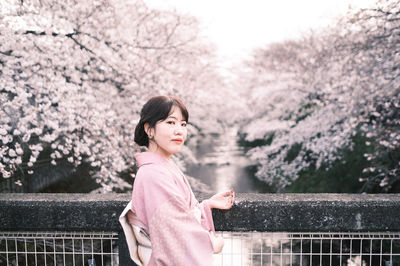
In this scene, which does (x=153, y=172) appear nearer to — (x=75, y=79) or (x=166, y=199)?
(x=166, y=199)

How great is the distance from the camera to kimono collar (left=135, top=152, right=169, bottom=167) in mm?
1773

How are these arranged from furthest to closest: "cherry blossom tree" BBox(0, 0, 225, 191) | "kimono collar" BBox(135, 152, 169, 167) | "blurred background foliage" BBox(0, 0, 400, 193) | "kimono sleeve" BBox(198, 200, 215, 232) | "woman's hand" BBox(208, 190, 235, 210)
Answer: "blurred background foliage" BBox(0, 0, 400, 193), "cherry blossom tree" BBox(0, 0, 225, 191), "woman's hand" BBox(208, 190, 235, 210), "kimono sleeve" BBox(198, 200, 215, 232), "kimono collar" BBox(135, 152, 169, 167)

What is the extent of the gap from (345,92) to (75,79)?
272 inches

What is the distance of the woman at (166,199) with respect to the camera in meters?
1.61

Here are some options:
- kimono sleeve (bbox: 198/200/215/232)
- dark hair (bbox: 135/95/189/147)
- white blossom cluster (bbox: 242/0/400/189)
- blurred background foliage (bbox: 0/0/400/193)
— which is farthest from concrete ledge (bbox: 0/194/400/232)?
white blossom cluster (bbox: 242/0/400/189)

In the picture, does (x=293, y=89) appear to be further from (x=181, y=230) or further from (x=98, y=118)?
(x=181, y=230)

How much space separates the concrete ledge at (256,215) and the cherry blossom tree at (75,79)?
Answer: 1.67 meters

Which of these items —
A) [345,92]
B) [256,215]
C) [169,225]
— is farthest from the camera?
[345,92]

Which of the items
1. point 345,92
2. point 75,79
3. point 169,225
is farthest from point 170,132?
point 345,92

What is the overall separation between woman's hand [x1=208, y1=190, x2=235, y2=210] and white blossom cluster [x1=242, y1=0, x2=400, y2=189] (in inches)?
229

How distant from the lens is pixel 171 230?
1.61m

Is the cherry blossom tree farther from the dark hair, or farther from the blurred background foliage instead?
the dark hair

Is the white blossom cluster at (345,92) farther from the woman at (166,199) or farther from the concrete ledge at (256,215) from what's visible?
the woman at (166,199)

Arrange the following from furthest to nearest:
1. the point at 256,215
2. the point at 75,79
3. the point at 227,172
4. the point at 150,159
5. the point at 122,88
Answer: the point at 227,172, the point at 122,88, the point at 75,79, the point at 256,215, the point at 150,159
